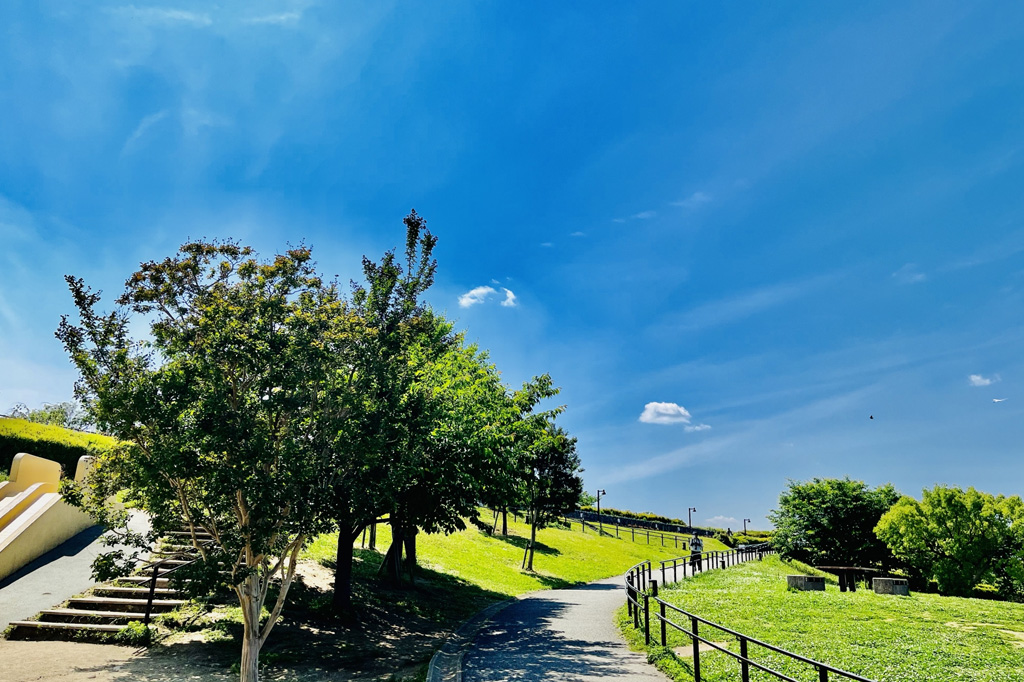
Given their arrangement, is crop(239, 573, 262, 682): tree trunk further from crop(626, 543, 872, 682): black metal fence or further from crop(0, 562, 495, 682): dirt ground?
crop(626, 543, 872, 682): black metal fence

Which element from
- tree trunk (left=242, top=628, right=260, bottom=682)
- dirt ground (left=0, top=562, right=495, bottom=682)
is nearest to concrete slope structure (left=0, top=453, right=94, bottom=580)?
dirt ground (left=0, top=562, right=495, bottom=682)

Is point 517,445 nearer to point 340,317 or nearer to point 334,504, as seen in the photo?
point 334,504

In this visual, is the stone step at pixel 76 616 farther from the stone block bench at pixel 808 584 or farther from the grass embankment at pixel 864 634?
the stone block bench at pixel 808 584

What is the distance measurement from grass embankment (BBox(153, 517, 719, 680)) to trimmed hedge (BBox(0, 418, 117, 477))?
39.5ft

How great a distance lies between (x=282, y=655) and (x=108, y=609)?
5.08 metres

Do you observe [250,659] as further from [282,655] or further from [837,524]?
[837,524]

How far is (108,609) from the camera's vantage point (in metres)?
13.7

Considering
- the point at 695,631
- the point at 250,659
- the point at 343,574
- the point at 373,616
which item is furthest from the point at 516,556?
the point at 250,659

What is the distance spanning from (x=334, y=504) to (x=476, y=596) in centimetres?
1383

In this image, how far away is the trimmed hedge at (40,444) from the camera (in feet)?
78.7

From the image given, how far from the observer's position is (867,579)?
29719 millimetres

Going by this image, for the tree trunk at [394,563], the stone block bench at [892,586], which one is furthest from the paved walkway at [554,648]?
the stone block bench at [892,586]

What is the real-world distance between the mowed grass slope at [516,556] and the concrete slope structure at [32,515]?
7.64 m

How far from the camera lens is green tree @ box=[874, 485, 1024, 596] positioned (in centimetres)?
2617
